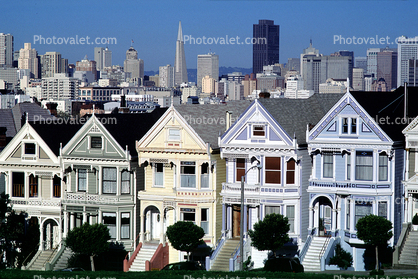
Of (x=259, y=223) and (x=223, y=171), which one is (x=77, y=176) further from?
(x=259, y=223)

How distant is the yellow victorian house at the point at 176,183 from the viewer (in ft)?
150

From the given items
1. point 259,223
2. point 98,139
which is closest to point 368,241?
point 259,223

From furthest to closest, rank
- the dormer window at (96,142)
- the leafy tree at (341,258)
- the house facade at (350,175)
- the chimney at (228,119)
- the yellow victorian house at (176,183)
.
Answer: the chimney at (228,119), the dormer window at (96,142), the yellow victorian house at (176,183), the leafy tree at (341,258), the house facade at (350,175)

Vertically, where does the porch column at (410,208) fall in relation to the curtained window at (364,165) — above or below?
below

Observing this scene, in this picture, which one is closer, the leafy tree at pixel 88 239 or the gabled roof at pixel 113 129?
the leafy tree at pixel 88 239

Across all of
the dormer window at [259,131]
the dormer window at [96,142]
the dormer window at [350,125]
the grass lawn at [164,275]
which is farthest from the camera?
the dormer window at [96,142]

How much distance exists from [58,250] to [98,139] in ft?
24.6

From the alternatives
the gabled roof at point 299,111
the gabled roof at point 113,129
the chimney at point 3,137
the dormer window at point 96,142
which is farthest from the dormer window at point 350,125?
the chimney at point 3,137

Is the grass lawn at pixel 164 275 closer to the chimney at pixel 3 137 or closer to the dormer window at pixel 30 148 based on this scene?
the dormer window at pixel 30 148

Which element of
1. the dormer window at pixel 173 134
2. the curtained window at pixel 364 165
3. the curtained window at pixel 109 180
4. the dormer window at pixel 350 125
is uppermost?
the dormer window at pixel 350 125

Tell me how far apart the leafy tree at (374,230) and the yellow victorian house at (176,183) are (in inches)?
353

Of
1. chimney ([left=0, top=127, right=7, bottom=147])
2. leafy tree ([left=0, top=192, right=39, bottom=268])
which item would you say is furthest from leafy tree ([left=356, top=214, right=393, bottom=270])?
chimney ([left=0, top=127, right=7, bottom=147])

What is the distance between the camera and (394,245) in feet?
140

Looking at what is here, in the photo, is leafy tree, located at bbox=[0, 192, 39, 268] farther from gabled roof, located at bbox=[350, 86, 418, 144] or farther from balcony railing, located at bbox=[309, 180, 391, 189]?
gabled roof, located at bbox=[350, 86, 418, 144]
